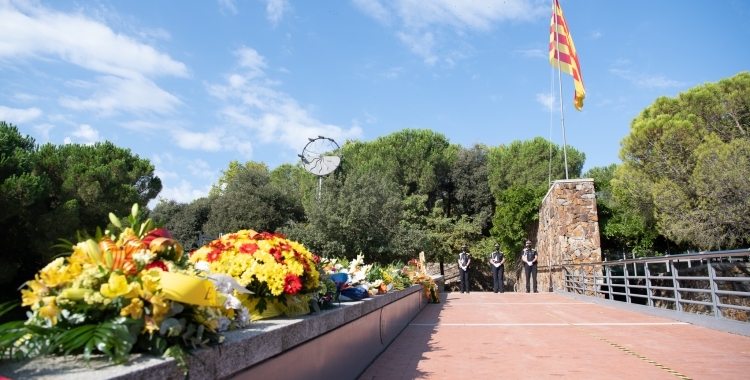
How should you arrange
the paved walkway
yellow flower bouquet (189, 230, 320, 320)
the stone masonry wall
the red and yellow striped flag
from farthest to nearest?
1. the red and yellow striped flag
2. the stone masonry wall
3. the paved walkway
4. yellow flower bouquet (189, 230, 320, 320)

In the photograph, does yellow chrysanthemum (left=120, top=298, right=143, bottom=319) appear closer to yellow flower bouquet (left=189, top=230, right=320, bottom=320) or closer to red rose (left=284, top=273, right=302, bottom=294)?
yellow flower bouquet (left=189, top=230, right=320, bottom=320)

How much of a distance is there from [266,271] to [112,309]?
1329 millimetres

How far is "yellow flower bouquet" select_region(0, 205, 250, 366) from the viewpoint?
1732 mm

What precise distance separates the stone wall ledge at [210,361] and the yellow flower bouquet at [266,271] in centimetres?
12

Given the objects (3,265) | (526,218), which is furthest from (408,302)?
(526,218)

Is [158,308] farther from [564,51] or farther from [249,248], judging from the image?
[564,51]

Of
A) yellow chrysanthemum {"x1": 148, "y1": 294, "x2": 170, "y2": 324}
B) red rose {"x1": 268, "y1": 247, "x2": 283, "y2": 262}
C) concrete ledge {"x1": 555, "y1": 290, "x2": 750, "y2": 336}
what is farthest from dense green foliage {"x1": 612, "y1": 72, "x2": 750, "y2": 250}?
yellow chrysanthemum {"x1": 148, "y1": 294, "x2": 170, "y2": 324}

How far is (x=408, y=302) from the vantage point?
347 inches

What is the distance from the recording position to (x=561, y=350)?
5.94m

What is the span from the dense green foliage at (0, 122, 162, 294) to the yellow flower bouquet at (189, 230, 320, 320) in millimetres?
15939

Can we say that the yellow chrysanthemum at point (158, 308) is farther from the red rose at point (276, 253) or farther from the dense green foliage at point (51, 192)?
the dense green foliage at point (51, 192)

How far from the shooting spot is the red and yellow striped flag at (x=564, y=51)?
65.4 ft

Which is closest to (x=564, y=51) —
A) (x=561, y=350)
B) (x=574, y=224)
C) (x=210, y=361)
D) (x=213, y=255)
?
(x=574, y=224)

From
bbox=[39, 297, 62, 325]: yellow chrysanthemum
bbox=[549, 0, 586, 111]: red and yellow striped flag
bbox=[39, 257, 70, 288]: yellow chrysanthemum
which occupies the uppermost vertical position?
bbox=[549, 0, 586, 111]: red and yellow striped flag
